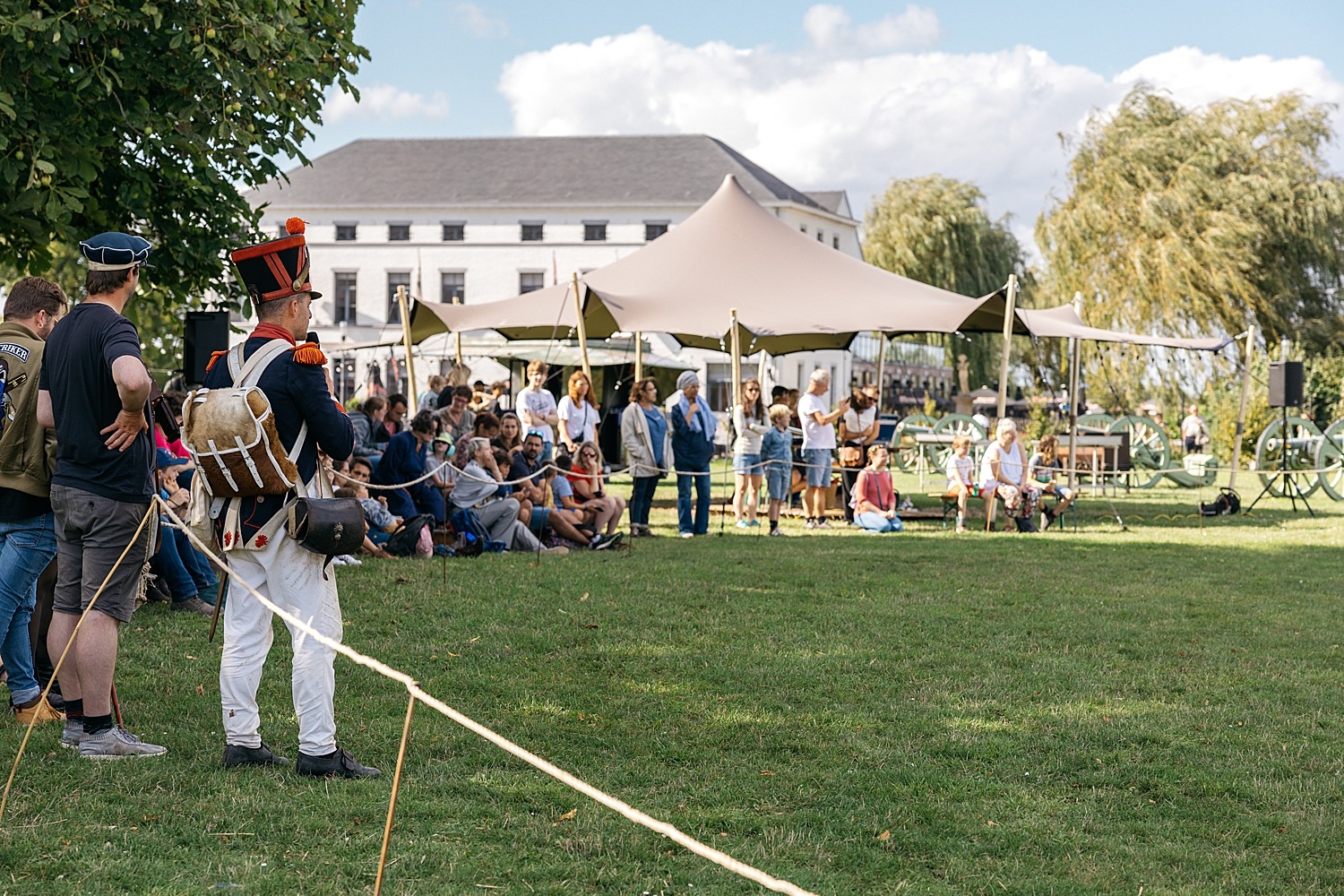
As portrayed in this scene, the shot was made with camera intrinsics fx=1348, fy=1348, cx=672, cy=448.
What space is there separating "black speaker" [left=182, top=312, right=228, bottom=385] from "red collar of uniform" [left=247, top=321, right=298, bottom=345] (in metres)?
5.15

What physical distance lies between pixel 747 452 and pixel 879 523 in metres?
1.70

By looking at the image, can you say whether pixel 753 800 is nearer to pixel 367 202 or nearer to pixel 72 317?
pixel 72 317

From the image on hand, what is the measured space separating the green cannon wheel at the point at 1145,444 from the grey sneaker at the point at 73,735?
809 inches

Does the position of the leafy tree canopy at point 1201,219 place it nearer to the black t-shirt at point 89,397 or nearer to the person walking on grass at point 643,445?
the person walking on grass at point 643,445

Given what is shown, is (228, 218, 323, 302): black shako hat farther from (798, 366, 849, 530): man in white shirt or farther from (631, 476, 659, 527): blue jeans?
(798, 366, 849, 530): man in white shirt

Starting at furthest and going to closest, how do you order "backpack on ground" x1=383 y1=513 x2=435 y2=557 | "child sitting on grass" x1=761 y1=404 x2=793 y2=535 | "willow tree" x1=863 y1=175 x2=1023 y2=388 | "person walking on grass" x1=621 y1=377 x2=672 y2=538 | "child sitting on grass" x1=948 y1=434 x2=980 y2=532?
1. "willow tree" x1=863 y1=175 x2=1023 y2=388
2. "child sitting on grass" x1=948 y1=434 x2=980 y2=532
3. "child sitting on grass" x1=761 y1=404 x2=793 y2=535
4. "person walking on grass" x1=621 y1=377 x2=672 y2=538
5. "backpack on ground" x1=383 y1=513 x2=435 y2=557

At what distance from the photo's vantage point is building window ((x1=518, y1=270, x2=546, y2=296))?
58.4 metres

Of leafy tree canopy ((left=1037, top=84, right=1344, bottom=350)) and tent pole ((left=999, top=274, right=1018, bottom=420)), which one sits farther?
leafy tree canopy ((left=1037, top=84, right=1344, bottom=350))

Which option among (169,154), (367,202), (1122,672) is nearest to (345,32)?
(169,154)

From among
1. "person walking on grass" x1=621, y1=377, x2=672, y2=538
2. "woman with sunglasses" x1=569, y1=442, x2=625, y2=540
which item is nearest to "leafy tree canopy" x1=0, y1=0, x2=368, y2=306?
"woman with sunglasses" x1=569, y1=442, x2=625, y2=540

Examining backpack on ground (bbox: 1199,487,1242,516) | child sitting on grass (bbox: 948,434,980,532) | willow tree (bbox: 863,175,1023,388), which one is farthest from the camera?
willow tree (bbox: 863,175,1023,388)

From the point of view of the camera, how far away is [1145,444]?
2406 cm

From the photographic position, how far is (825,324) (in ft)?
50.6

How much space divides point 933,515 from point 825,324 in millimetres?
2618
